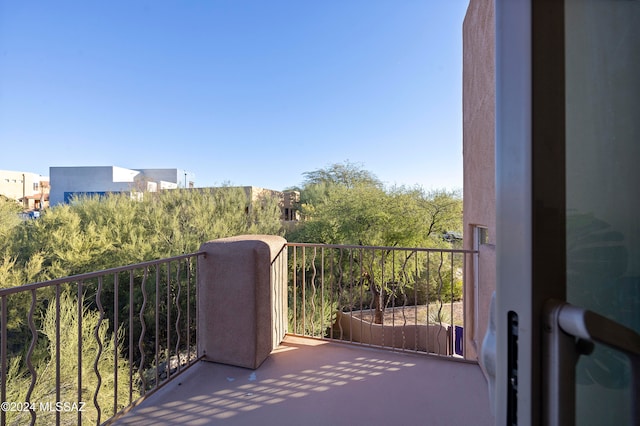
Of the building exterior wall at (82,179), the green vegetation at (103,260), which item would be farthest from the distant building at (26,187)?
the green vegetation at (103,260)

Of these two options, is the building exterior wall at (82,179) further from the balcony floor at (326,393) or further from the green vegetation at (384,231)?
→ the balcony floor at (326,393)

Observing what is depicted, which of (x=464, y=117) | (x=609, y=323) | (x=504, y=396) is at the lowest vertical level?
(x=504, y=396)

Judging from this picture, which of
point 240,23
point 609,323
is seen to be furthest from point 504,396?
point 240,23

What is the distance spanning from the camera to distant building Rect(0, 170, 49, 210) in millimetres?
26250

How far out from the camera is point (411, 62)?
10.1 metres

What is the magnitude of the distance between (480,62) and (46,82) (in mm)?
19811

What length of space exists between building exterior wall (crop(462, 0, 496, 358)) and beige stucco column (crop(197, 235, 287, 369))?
2.06 meters

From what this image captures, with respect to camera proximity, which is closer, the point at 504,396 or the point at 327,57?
the point at 504,396

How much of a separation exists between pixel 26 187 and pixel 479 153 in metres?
40.9

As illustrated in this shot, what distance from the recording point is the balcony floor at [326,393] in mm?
2178

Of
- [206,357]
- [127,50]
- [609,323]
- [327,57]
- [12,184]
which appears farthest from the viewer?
[12,184]

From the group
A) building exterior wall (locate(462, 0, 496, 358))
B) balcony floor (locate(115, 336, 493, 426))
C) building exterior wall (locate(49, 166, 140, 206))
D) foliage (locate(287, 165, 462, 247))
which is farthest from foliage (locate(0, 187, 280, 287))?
building exterior wall (locate(49, 166, 140, 206))

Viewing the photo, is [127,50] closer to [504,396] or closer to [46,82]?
[46,82]

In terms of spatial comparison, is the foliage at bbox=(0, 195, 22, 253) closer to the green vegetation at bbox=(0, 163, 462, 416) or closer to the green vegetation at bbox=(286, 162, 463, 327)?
the green vegetation at bbox=(0, 163, 462, 416)
